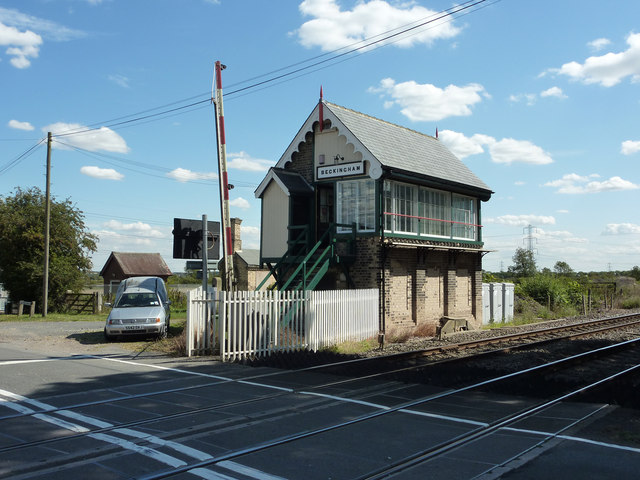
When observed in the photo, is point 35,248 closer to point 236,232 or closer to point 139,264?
point 236,232

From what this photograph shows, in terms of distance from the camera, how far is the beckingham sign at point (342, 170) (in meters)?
18.1

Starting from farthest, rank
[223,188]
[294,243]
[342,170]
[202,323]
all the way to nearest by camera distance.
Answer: [294,243] < [342,170] < [223,188] < [202,323]

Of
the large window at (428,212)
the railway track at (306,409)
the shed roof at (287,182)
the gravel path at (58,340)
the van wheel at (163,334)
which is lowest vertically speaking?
the gravel path at (58,340)

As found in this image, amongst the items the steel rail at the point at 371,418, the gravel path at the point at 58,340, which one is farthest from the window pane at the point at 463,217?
the gravel path at the point at 58,340

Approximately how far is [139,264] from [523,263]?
158 ft

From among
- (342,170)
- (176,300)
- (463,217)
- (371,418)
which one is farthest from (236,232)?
(371,418)

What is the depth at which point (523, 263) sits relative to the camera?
73.3m

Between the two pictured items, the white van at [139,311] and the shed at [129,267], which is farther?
the shed at [129,267]

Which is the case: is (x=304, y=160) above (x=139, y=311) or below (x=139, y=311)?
above

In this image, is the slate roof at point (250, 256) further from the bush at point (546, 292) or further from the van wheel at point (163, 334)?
the van wheel at point (163, 334)

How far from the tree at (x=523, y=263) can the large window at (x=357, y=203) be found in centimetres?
5795

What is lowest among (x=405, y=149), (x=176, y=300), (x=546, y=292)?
(x=176, y=300)

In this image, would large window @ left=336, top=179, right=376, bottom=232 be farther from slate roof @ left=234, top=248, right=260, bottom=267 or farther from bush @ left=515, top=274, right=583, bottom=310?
slate roof @ left=234, top=248, right=260, bottom=267

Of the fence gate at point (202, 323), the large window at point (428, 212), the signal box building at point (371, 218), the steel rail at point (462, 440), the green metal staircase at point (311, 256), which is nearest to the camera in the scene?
the steel rail at point (462, 440)
